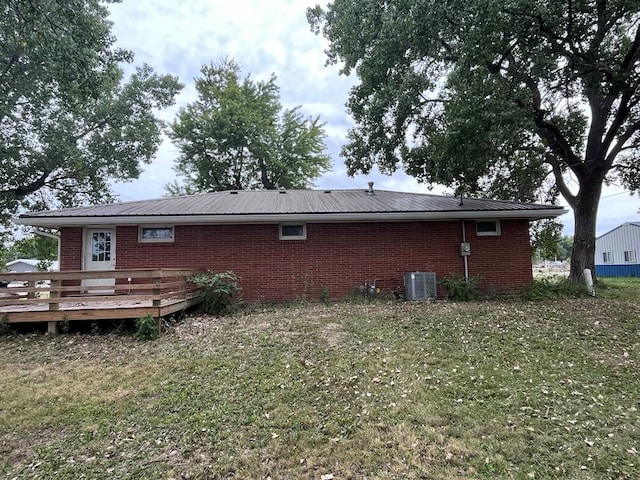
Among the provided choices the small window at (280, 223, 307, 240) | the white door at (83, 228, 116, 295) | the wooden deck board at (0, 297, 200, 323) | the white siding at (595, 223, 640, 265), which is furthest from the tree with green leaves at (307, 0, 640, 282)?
the white siding at (595, 223, 640, 265)

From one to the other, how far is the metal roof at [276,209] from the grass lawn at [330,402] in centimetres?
338

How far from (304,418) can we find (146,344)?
3660mm

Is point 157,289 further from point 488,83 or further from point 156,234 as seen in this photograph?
point 488,83

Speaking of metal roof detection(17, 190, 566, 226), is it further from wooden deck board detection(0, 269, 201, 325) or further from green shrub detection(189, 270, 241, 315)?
wooden deck board detection(0, 269, 201, 325)

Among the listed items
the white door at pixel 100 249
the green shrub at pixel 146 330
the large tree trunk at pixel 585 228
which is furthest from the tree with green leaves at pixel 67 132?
the large tree trunk at pixel 585 228

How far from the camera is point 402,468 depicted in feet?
8.98

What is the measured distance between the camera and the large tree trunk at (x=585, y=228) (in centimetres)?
1137

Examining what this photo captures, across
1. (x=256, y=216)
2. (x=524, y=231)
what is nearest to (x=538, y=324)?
(x=524, y=231)

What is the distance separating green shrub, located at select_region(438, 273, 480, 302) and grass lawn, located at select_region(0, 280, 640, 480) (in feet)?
8.66

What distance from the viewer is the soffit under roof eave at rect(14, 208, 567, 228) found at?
8.70 meters

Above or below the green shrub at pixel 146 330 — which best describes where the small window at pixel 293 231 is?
above

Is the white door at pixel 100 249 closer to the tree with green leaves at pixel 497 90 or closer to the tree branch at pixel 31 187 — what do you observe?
the tree with green leaves at pixel 497 90

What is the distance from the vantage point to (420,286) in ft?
30.2

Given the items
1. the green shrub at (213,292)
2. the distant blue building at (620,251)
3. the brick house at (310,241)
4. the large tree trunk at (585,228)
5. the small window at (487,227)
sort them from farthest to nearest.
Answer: the distant blue building at (620,251)
the large tree trunk at (585,228)
the small window at (487,227)
the brick house at (310,241)
the green shrub at (213,292)
